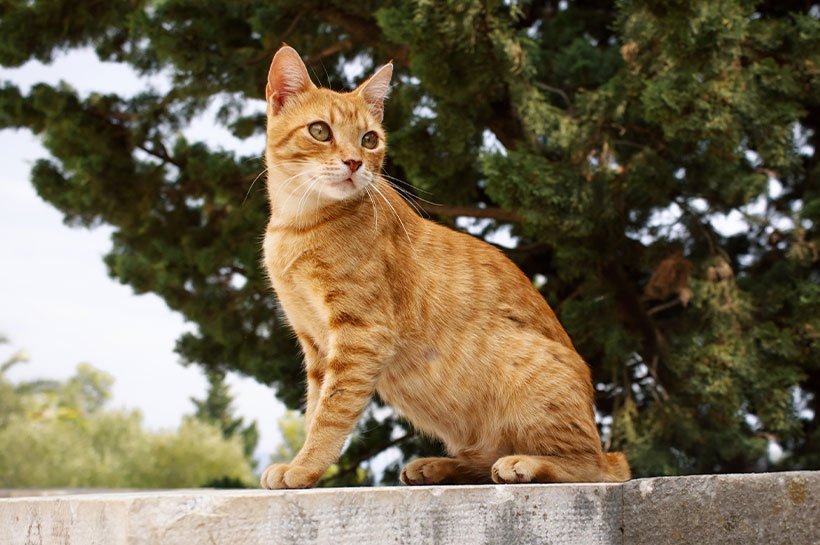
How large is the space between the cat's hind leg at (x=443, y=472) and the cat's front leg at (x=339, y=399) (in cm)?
39

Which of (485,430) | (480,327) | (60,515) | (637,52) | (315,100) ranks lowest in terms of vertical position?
(60,515)

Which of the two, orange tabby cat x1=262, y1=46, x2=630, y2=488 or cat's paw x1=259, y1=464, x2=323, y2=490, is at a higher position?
orange tabby cat x1=262, y1=46, x2=630, y2=488

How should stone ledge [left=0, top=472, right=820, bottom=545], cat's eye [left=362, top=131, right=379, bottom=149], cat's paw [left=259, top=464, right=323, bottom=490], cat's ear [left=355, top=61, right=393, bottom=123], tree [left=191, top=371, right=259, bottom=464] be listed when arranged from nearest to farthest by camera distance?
stone ledge [left=0, top=472, right=820, bottom=545], cat's paw [left=259, top=464, right=323, bottom=490], cat's eye [left=362, top=131, right=379, bottom=149], cat's ear [left=355, top=61, right=393, bottom=123], tree [left=191, top=371, right=259, bottom=464]

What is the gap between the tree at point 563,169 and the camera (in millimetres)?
5277

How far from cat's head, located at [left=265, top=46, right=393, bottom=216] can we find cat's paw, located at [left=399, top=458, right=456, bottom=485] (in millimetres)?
911

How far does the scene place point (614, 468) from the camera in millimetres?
2865

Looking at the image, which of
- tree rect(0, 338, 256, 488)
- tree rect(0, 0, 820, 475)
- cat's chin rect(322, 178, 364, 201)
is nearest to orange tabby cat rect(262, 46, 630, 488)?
cat's chin rect(322, 178, 364, 201)

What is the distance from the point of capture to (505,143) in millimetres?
6383

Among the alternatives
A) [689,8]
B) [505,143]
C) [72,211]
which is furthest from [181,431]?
[689,8]

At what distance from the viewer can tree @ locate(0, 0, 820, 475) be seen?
5277 mm

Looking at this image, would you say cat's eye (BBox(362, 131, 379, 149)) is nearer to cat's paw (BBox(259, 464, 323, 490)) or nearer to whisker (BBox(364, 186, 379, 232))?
whisker (BBox(364, 186, 379, 232))

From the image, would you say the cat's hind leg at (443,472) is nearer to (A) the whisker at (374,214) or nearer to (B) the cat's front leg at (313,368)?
(B) the cat's front leg at (313,368)

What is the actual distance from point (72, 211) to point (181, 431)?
1678cm

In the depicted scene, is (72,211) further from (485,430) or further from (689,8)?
(485,430)
